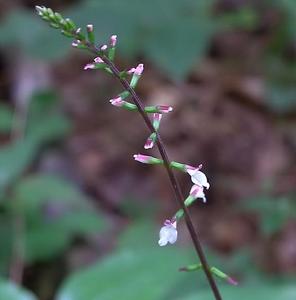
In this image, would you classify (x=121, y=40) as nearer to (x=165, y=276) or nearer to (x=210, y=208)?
(x=210, y=208)

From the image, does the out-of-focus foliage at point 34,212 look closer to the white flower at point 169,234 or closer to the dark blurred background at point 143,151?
the dark blurred background at point 143,151

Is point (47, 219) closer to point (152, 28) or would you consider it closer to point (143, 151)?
point (152, 28)

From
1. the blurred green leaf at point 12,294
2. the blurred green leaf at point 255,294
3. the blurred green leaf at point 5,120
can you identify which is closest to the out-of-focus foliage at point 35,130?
the blurred green leaf at point 5,120

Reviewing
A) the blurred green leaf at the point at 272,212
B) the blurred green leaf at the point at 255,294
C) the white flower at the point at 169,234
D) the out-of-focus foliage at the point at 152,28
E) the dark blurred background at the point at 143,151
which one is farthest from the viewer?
the out-of-focus foliage at the point at 152,28

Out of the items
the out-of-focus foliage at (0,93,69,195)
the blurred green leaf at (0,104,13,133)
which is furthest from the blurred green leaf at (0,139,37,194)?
the blurred green leaf at (0,104,13,133)

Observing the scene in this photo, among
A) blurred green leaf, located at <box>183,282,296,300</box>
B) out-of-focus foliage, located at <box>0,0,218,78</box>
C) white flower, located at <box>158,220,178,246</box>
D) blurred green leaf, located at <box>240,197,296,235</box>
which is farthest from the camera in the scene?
out-of-focus foliage, located at <box>0,0,218,78</box>

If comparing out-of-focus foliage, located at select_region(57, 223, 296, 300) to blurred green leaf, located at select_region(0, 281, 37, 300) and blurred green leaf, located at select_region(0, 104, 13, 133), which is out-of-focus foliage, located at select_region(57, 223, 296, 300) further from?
blurred green leaf, located at select_region(0, 104, 13, 133)

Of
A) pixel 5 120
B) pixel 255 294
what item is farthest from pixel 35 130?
pixel 255 294

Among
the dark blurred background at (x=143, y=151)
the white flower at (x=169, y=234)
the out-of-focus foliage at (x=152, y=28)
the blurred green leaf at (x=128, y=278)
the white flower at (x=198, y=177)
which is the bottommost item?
the dark blurred background at (x=143, y=151)
